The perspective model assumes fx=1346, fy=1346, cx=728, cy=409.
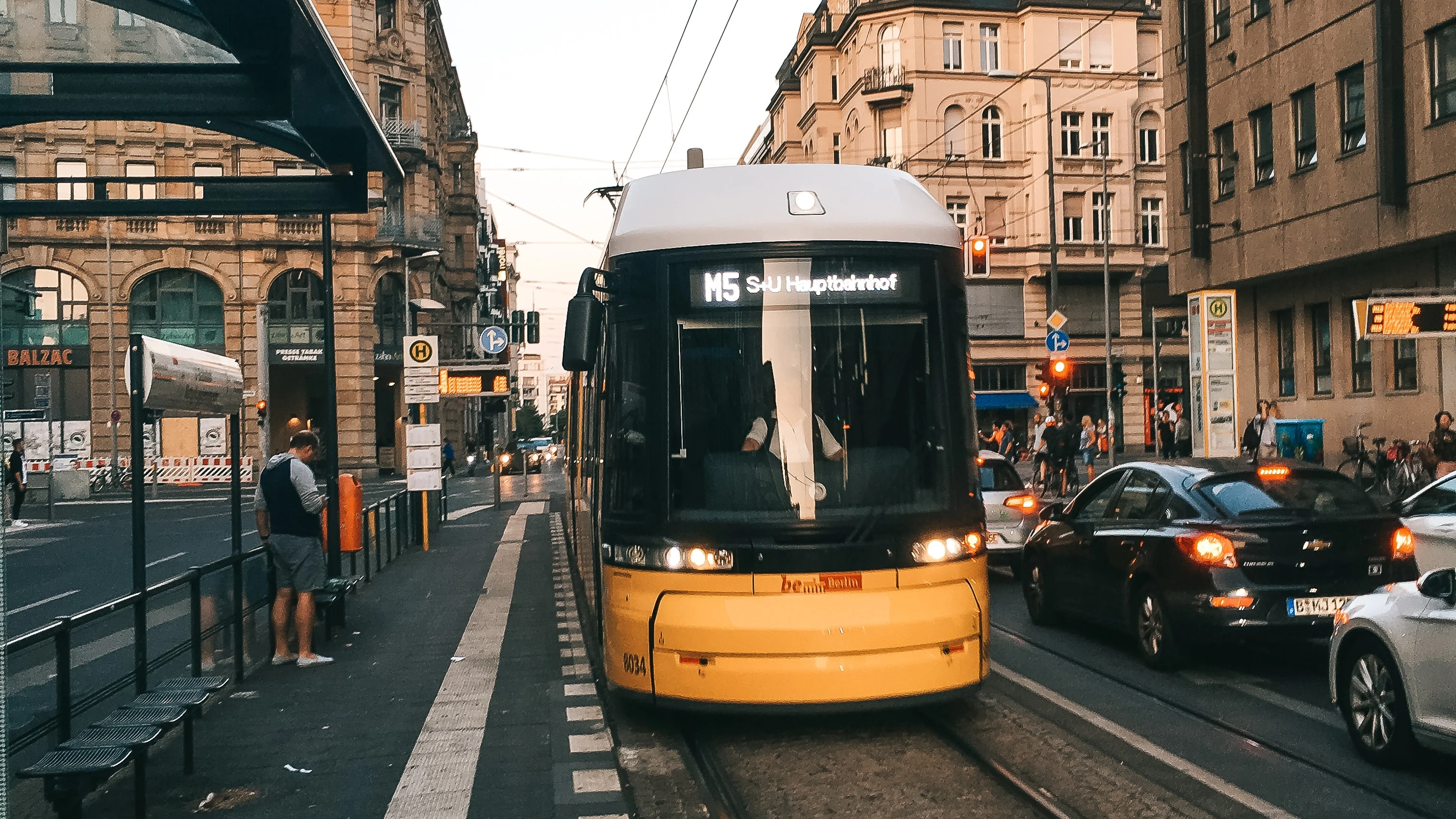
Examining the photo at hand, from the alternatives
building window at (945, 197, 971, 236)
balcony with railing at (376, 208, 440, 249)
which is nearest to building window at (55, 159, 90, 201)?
balcony with railing at (376, 208, 440, 249)

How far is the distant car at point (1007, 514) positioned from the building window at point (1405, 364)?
12.1 metres

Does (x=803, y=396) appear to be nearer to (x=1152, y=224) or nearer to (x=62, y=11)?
(x=62, y=11)

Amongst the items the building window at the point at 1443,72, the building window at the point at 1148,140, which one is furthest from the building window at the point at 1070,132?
the building window at the point at 1443,72

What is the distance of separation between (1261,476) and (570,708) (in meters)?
5.00

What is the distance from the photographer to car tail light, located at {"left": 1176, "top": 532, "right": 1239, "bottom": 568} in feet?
28.9

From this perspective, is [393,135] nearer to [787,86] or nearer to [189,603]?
[787,86]

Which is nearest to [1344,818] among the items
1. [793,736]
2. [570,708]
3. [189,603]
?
[793,736]

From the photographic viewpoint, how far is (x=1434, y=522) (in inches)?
406

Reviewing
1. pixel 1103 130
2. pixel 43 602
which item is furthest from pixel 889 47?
pixel 43 602

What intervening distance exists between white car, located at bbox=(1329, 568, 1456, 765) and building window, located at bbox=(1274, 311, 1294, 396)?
22474mm

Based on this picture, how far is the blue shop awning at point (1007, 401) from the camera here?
56344 mm

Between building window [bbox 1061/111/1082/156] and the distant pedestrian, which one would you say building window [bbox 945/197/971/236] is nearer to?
building window [bbox 1061/111/1082/156]

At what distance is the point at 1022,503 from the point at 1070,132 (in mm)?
44797

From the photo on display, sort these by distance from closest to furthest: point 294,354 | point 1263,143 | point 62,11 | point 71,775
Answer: point 71,775 < point 62,11 < point 1263,143 < point 294,354
